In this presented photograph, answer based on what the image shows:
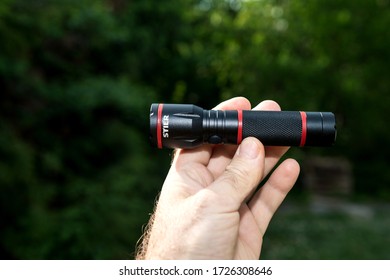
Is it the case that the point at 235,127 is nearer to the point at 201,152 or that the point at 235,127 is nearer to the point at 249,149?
the point at 249,149

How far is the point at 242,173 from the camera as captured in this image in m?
2.16

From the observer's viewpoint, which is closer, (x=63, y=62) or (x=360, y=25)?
(x=63, y=62)

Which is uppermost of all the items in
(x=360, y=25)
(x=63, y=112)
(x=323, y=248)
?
(x=360, y=25)

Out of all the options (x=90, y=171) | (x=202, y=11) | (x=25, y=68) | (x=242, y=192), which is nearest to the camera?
(x=242, y=192)

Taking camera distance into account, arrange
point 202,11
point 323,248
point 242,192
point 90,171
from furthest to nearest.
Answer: point 202,11, point 323,248, point 90,171, point 242,192

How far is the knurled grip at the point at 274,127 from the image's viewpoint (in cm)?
220

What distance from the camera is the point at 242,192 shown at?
2154 millimetres

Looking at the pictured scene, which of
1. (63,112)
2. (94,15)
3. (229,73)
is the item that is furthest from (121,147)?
(229,73)

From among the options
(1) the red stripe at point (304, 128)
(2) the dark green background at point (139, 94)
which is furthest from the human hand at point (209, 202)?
(2) the dark green background at point (139, 94)

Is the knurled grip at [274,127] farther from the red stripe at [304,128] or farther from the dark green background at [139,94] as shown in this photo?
the dark green background at [139,94]

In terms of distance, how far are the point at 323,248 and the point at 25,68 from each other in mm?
5635

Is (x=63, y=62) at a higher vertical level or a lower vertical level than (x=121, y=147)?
higher

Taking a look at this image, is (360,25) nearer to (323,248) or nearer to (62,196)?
(323,248)

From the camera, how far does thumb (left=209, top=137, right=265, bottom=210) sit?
6.99 feet
